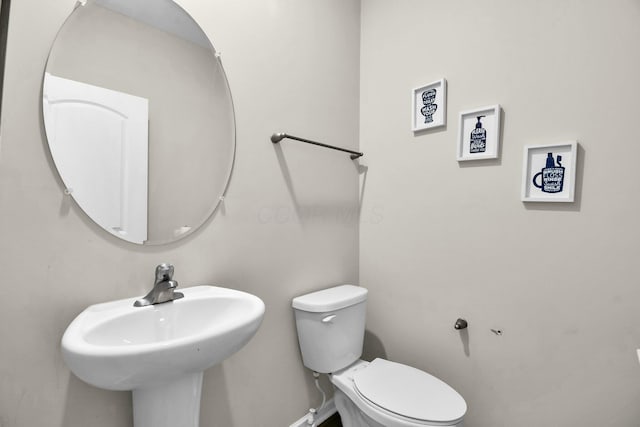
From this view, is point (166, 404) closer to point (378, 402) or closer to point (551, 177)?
point (378, 402)

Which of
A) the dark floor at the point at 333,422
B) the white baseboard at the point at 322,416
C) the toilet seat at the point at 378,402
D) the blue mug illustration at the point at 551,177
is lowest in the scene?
the dark floor at the point at 333,422

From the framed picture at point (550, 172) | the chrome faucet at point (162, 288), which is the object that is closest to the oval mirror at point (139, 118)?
the chrome faucet at point (162, 288)

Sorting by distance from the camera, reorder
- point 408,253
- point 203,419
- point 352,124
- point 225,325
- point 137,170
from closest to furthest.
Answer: point 225,325
point 137,170
point 203,419
point 408,253
point 352,124

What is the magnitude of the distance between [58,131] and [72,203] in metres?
0.19

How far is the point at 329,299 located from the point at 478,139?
944 mm

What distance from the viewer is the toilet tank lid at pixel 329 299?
1285 millimetres

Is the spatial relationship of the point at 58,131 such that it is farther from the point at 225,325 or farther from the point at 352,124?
the point at 352,124

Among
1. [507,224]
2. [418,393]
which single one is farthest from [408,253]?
[418,393]

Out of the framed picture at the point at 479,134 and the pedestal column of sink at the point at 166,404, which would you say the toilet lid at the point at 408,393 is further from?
the framed picture at the point at 479,134

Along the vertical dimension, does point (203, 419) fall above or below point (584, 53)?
below

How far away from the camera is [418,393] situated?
1153 mm

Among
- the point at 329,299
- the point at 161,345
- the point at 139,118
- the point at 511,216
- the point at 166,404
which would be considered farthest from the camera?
the point at 329,299

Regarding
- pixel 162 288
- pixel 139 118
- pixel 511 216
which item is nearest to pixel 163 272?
pixel 162 288

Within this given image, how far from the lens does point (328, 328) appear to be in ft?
4.28
